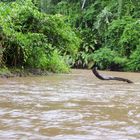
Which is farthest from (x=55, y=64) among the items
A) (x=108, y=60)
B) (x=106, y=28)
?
(x=106, y=28)

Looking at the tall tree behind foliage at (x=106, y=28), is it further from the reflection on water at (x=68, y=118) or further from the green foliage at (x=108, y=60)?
the reflection on water at (x=68, y=118)

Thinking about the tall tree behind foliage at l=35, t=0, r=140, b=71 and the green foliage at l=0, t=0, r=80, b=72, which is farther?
the tall tree behind foliage at l=35, t=0, r=140, b=71

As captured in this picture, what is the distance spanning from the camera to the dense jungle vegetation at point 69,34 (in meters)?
14.7

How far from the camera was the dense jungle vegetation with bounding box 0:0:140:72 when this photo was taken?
579 inches

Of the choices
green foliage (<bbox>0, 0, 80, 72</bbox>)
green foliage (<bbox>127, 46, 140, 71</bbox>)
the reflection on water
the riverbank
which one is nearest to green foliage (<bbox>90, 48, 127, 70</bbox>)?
green foliage (<bbox>127, 46, 140, 71</bbox>)

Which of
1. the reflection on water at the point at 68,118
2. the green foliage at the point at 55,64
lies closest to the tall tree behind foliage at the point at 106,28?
the green foliage at the point at 55,64

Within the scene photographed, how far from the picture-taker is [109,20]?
115 feet

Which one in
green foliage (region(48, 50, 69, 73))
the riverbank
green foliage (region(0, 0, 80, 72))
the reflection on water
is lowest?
the reflection on water

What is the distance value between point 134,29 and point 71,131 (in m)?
27.2

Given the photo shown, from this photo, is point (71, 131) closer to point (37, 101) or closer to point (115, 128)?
point (115, 128)

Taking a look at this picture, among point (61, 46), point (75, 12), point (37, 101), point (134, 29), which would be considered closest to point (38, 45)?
point (61, 46)

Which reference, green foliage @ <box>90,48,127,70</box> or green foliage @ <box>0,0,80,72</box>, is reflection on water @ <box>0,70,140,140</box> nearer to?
green foliage @ <box>0,0,80,72</box>

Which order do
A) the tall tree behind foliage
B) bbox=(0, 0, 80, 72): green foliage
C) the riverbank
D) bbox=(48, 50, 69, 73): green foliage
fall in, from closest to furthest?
the riverbank → bbox=(0, 0, 80, 72): green foliage → bbox=(48, 50, 69, 73): green foliage → the tall tree behind foliage

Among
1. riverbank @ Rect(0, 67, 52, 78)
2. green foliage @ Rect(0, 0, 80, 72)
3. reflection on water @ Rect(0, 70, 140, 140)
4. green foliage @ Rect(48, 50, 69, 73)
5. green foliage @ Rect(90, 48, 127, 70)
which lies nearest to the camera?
reflection on water @ Rect(0, 70, 140, 140)
